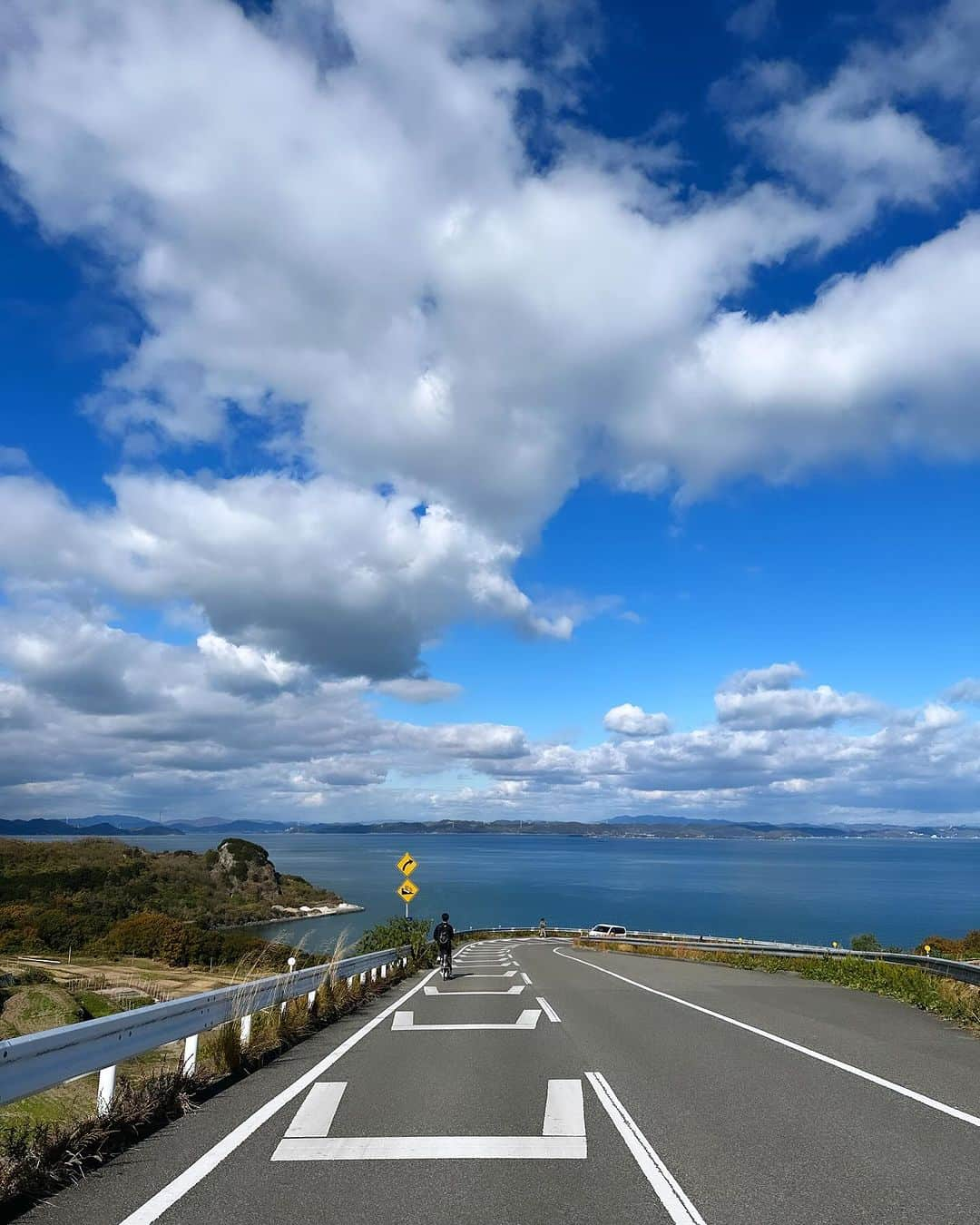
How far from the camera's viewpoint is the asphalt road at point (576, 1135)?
4.90 m

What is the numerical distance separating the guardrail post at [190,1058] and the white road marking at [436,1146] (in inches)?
65.6

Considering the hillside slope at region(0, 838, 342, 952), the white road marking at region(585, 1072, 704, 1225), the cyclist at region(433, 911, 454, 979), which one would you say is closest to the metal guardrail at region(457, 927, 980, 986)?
the cyclist at region(433, 911, 454, 979)

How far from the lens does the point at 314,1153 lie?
5930 millimetres

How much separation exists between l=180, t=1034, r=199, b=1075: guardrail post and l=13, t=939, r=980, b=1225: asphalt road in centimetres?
40

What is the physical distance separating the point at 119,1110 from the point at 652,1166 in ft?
12.6

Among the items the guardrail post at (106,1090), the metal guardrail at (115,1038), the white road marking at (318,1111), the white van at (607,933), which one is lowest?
the white van at (607,933)

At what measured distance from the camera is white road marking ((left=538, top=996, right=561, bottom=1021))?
1355 centimetres


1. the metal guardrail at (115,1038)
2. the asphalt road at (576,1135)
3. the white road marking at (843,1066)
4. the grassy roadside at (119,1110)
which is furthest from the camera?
the white road marking at (843,1066)

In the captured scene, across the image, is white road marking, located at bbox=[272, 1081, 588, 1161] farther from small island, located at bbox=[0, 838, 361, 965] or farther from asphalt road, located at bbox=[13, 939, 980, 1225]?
small island, located at bbox=[0, 838, 361, 965]

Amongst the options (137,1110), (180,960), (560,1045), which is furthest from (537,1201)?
(180,960)

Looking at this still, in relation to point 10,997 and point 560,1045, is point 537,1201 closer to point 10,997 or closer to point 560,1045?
point 560,1045

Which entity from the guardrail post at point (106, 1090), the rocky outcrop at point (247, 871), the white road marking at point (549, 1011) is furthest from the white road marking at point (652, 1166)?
the rocky outcrop at point (247, 871)

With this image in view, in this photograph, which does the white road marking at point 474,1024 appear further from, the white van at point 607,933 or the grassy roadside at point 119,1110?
the white van at point 607,933

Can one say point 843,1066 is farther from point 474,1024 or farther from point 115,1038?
point 115,1038
